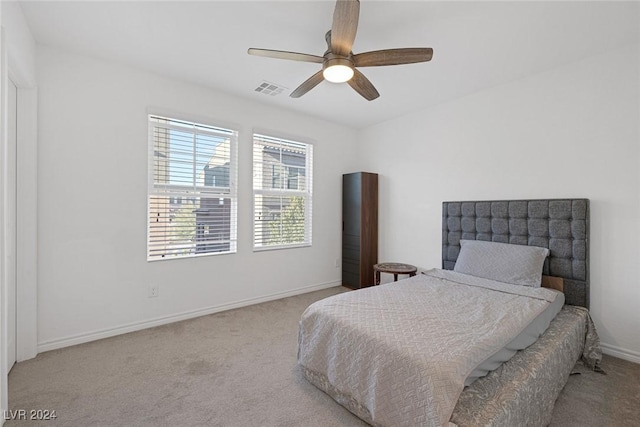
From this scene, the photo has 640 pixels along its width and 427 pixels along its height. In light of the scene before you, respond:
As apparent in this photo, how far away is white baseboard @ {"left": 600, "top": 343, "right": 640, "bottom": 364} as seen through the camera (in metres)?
2.31

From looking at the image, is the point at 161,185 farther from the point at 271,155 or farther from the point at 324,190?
the point at 324,190

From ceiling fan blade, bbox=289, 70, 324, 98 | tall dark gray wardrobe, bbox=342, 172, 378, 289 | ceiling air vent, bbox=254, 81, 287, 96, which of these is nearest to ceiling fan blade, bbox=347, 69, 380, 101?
ceiling fan blade, bbox=289, 70, 324, 98

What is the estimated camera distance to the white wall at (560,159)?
2.35 metres

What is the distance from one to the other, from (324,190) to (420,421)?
333 cm

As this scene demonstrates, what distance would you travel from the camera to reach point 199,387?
1964mm

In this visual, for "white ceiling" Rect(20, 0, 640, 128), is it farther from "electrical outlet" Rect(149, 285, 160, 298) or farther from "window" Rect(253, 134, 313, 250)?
"electrical outlet" Rect(149, 285, 160, 298)

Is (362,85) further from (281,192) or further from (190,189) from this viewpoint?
(190,189)

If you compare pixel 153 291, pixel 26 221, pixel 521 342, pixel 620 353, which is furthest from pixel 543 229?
pixel 26 221

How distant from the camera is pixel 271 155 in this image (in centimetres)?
385

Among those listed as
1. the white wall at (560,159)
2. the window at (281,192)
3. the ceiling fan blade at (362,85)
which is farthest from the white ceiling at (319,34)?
the window at (281,192)

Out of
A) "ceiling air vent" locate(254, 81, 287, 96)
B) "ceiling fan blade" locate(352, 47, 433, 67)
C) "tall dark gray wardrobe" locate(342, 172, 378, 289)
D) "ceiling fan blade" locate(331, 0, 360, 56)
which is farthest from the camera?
"tall dark gray wardrobe" locate(342, 172, 378, 289)

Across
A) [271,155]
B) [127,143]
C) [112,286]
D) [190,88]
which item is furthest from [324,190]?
[112,286]

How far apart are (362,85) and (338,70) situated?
38 cm

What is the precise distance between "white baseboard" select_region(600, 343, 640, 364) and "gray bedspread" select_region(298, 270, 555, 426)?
0.77 metres
